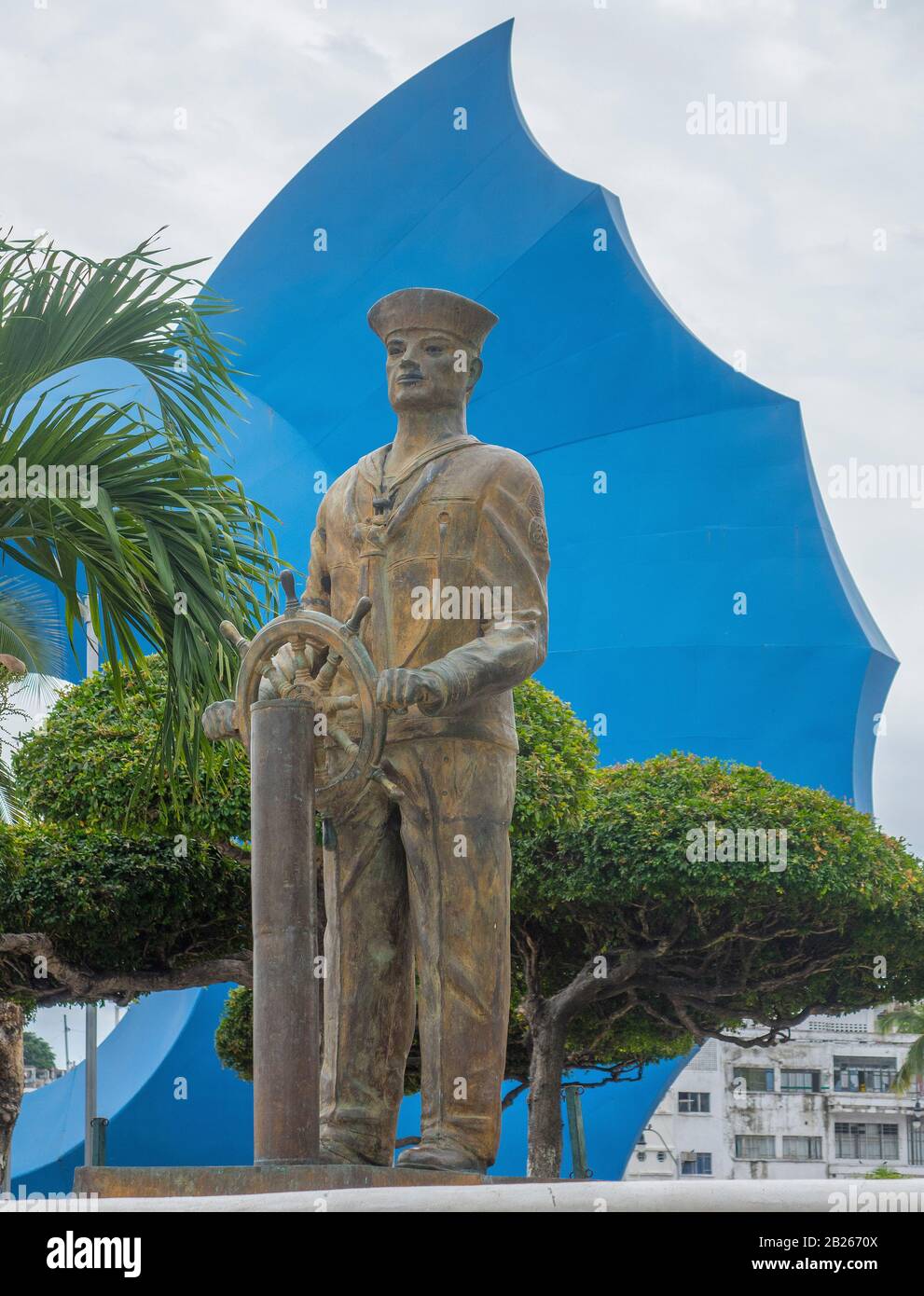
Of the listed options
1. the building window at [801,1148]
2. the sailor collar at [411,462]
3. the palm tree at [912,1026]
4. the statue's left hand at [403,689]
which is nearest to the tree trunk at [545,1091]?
the sailor collar at [411,462]

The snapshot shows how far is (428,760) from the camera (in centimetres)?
589

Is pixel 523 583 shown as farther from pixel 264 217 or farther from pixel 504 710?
pixel 264 217

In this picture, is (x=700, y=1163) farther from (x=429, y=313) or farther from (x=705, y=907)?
(x=429, y=313)

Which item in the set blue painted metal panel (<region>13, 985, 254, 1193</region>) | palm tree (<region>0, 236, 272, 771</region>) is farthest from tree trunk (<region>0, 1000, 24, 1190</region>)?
palm tree (<region>0, 236, 272, 771</region>)

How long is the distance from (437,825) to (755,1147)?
180 ft

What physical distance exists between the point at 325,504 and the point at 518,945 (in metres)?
14.3

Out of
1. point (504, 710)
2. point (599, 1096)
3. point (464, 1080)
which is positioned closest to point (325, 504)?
point (504, 710)

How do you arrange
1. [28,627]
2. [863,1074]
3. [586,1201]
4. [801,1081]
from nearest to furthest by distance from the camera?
[586,1201]
[28,627]
[801,1081]
[863,1074]

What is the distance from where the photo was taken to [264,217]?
98.8 feet

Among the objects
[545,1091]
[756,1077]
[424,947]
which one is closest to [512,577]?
[424,947]

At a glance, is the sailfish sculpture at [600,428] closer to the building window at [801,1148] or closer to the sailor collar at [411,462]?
the sailor collar at [411,462]

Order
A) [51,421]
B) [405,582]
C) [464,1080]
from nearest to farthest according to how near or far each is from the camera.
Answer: [464,1080] < [405,582] < [51,421]

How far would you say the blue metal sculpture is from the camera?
28.4 m

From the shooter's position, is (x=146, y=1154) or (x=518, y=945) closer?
(x=518, y=945)
